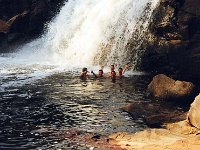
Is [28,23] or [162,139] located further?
[28,23]

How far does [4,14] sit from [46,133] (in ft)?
114

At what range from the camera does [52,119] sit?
704 inches

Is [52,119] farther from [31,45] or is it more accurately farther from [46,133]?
[31,45]

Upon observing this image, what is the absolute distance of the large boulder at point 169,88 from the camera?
863 inches

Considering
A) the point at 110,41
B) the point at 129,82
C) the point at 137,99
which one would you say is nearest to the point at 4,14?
the point at 110,41

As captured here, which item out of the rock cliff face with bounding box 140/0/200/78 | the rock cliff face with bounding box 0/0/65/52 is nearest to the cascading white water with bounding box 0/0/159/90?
the rock cliff face with bounding box 0/0/65/52

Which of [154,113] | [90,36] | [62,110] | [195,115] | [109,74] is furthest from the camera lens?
[90,36]

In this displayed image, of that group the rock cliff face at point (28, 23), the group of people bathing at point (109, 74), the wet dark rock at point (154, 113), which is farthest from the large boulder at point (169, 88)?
the rock cliff face at point (28, 23)

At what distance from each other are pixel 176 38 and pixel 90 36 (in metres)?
11.3

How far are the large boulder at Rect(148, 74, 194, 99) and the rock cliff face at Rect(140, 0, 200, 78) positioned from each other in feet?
13.3

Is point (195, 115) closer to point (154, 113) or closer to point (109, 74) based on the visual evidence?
point (154, 113)

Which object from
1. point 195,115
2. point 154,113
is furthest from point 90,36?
point 195,115

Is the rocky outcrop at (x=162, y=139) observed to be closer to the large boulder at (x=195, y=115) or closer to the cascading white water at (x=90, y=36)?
the large boulder at (x=195, y=115)

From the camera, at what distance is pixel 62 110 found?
767 inches
